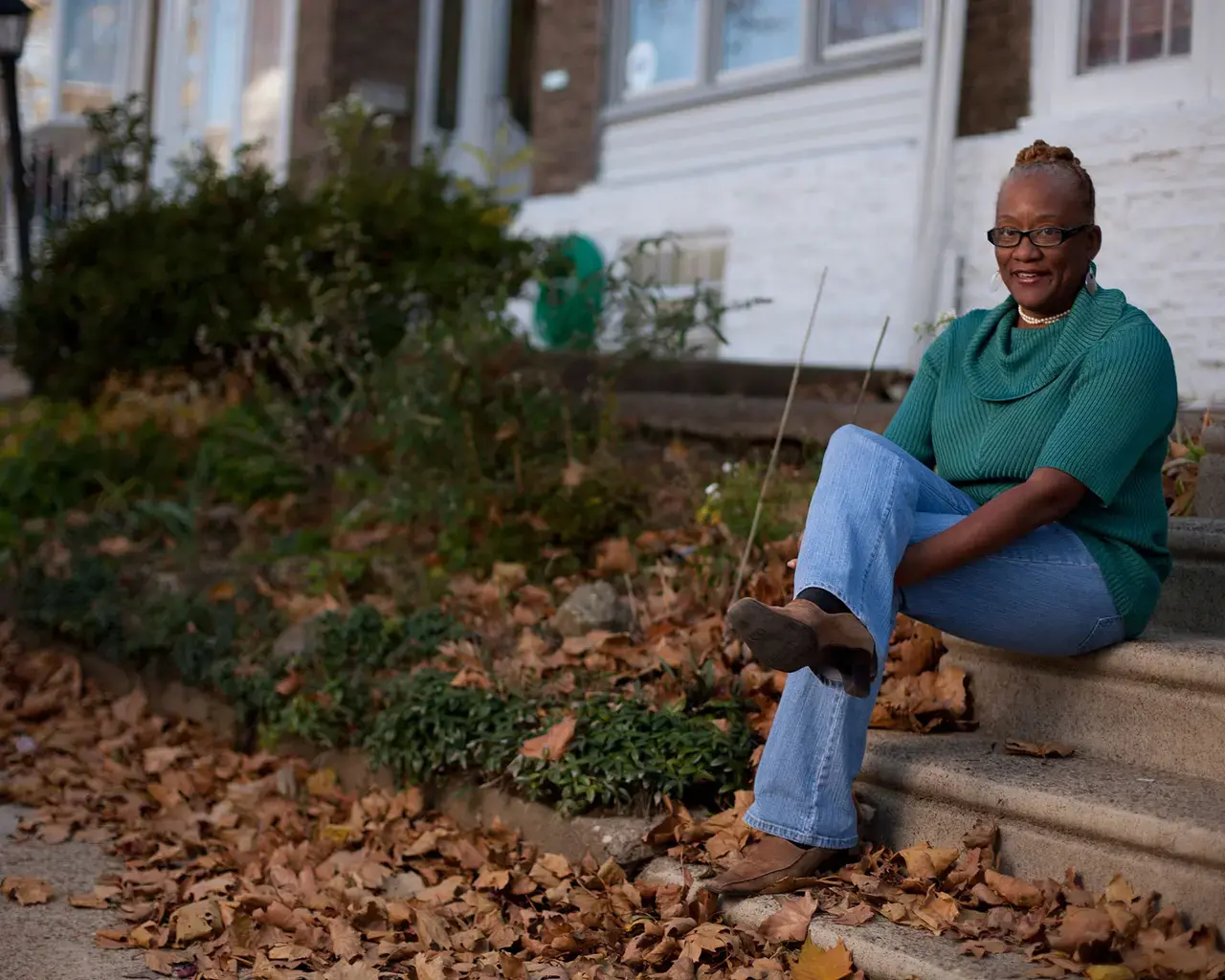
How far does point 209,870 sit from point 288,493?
9.68 ft

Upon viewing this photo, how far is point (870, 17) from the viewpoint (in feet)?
25.4

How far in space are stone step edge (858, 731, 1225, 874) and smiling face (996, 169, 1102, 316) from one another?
101cm

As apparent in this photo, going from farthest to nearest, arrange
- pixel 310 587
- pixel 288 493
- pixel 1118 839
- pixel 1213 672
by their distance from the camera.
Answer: pixel 288 493 < pixel 310 587 < pixel 1213 672 < pixel 1118 839

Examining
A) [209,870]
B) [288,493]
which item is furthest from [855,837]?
[288,493]

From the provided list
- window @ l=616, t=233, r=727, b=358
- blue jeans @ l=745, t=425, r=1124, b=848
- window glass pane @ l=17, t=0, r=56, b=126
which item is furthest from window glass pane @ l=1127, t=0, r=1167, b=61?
window glass pane @ l=17, t=0, r=56, b=126

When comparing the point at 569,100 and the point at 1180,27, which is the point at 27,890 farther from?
the point at 569,100

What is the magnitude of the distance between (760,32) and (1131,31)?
301 cm

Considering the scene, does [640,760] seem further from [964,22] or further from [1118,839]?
[964,22]

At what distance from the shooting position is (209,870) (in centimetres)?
350

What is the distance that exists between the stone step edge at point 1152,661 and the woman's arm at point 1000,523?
1.37ft

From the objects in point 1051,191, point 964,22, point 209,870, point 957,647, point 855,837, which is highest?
point 964,22

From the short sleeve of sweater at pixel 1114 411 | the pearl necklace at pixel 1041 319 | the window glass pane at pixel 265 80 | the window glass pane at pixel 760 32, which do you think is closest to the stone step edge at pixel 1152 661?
the short sleeve of sweater at pixel 1114 411

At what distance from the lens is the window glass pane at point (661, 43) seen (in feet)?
29.5

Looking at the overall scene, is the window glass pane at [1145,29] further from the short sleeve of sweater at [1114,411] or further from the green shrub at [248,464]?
the green shrub at [248,464]
